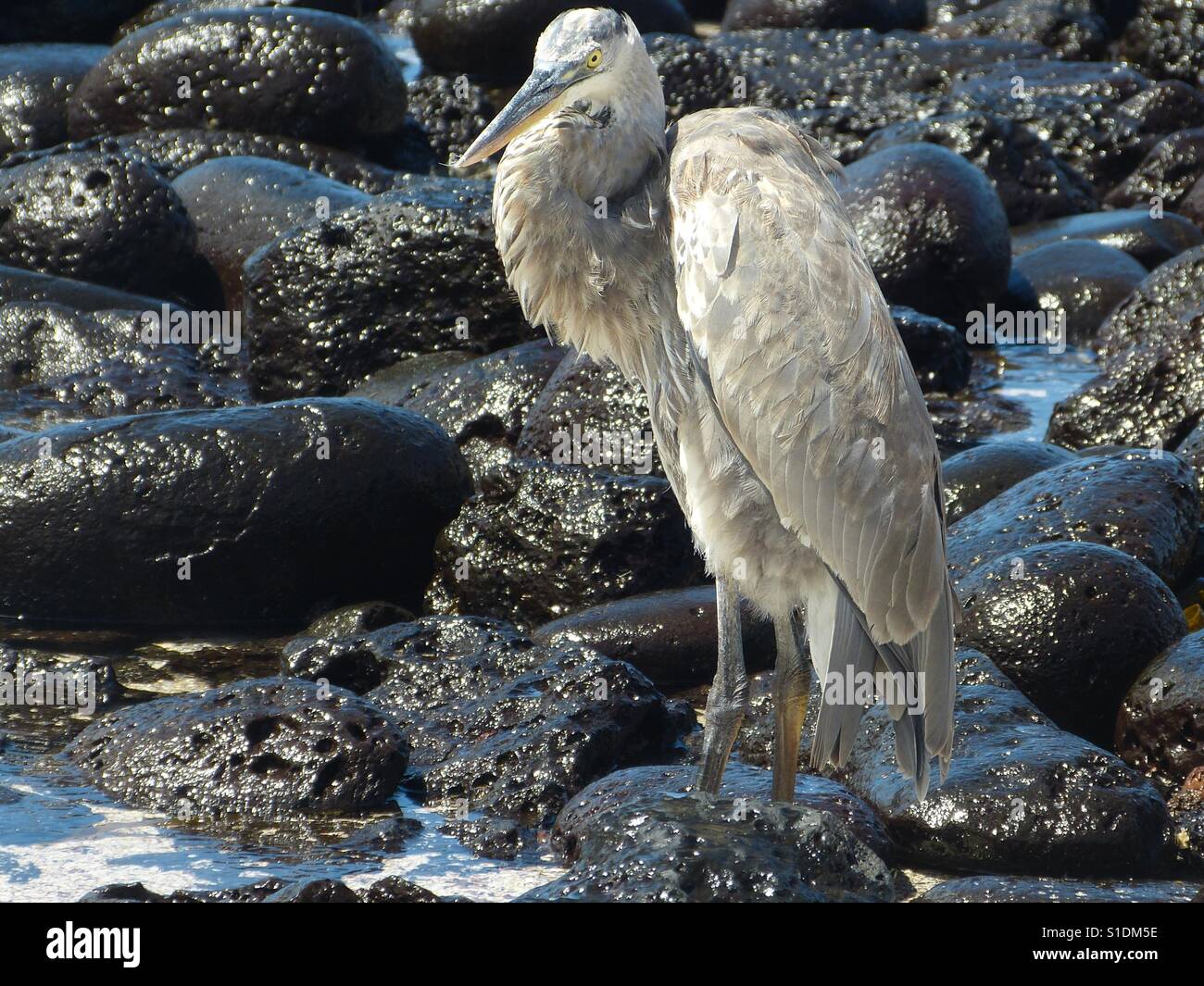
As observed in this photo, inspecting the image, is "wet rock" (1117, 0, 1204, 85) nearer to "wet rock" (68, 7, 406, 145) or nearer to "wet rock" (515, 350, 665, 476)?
"wet rock" (68, 7, 406, 145)

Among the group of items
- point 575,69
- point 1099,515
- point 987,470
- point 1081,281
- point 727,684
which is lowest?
point 727,684

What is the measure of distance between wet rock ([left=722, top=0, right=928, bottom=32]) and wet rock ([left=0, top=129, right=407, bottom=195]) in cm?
831

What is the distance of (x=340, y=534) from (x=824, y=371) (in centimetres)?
372

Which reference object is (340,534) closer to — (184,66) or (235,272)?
(235,272)

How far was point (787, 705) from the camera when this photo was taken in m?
5.26

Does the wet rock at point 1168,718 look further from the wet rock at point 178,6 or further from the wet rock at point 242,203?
the wet rock at point 178,6

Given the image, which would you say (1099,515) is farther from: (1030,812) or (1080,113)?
(1080,113)

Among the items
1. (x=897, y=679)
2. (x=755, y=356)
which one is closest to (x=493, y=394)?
(x=755, y=356)

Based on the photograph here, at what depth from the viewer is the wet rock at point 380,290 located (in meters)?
10.1

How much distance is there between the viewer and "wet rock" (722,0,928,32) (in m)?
20.5

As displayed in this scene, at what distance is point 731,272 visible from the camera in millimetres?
4820

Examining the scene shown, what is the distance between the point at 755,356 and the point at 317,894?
1.99m

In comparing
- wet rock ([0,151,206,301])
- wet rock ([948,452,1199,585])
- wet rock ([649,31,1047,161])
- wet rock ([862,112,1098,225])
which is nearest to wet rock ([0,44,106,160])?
wet rock ([0,151,206,301])

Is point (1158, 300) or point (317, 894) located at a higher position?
point (1158, 300)
